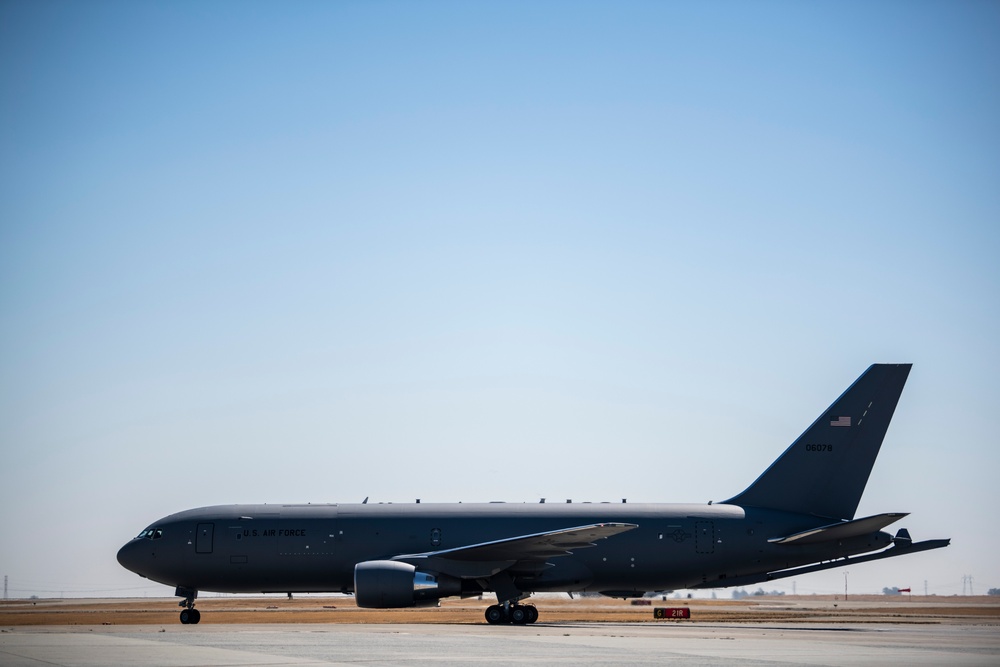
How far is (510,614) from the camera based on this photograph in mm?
31500

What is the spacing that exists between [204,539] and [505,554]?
32.1 feet

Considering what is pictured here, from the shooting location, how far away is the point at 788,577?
33188 millimetres

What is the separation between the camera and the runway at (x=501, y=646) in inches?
655

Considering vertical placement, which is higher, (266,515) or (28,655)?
(266,515)

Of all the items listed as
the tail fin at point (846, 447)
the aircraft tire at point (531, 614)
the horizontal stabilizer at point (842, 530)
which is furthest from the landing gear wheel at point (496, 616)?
the tail fin at point (846, 447)

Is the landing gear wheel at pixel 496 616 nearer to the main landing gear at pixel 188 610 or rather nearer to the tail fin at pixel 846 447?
the main landing gear at pixel 188 610

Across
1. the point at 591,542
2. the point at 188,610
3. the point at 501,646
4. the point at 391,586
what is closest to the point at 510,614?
the point at 591,542

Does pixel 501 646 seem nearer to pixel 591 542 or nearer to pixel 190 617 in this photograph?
pixel 591 542

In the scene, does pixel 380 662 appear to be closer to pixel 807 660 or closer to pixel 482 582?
pixel 807 660

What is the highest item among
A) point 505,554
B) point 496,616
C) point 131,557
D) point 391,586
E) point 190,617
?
point 131,557

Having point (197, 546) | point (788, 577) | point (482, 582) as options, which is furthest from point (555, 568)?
point (197, 546)

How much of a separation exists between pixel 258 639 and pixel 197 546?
445 inches

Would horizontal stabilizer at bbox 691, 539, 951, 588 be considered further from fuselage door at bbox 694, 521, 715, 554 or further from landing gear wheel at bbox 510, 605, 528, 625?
landing gear wheel at bbox 510, 605, 528, 625

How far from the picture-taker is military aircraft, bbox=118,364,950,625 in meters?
32.1
